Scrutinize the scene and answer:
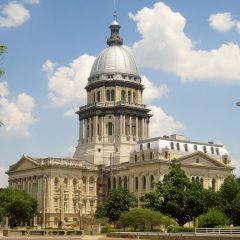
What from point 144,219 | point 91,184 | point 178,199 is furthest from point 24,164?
point 144,219

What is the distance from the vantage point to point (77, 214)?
158 m

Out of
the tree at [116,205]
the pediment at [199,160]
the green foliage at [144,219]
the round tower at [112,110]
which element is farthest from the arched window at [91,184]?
the green foliage at [144,219]

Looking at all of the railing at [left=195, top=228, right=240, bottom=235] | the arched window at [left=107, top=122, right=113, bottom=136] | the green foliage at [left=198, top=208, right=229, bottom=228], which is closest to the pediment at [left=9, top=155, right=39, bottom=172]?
the arched window at [left=107, top=122, right=113, bottom=136]

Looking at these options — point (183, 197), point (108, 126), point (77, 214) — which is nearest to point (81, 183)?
point (77, 214)

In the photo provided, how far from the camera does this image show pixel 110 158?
559 feet

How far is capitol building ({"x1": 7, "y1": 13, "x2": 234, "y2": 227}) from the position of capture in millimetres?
153125

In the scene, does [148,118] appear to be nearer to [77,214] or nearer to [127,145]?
[127,145]

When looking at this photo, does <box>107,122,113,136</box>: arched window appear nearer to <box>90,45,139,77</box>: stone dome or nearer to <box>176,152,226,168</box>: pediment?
<box>90,45,139,77</box>: stone dome

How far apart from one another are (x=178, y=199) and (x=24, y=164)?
58.7 m

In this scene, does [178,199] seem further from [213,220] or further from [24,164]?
[24,164]

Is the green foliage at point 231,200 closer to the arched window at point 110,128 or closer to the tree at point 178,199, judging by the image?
the tree at point 178,199

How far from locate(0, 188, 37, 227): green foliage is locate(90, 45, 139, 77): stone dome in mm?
48766

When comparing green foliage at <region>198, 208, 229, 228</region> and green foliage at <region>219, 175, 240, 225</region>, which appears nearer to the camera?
green foliage at <region>198, 208, 229, 228</region>

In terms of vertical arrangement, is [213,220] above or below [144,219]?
below
